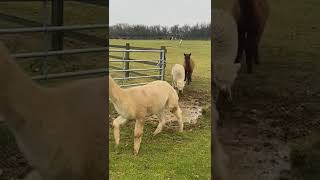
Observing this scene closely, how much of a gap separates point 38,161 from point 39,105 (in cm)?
30

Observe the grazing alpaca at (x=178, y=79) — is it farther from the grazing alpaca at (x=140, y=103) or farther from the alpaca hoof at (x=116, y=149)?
the alpaca hoof at (x=116, y=149)

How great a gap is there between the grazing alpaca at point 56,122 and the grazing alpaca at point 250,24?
3.17ft

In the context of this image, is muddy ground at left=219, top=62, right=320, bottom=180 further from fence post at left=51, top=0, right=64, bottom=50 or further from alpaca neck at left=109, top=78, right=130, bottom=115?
alpaca neck at left=109, top=78, right=130, bottom=115

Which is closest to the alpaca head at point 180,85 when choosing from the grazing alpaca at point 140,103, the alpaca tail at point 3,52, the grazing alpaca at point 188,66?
the grazing alpaca at point 188,66

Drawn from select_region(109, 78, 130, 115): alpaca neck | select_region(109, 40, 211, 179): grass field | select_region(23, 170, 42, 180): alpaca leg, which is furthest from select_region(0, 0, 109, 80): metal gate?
select_region(109, 78, 130, 115): alpaca neck

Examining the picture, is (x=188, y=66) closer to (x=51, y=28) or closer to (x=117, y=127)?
(x=117, y=127)

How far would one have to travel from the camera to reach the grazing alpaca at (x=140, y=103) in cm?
457

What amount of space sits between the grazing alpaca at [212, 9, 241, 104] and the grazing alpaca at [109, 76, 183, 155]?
1.55 metres

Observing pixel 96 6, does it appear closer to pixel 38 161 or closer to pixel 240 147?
pixel 38 161

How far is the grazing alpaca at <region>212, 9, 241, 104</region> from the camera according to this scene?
2.95 meters

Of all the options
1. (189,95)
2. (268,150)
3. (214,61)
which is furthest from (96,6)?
(189,95)

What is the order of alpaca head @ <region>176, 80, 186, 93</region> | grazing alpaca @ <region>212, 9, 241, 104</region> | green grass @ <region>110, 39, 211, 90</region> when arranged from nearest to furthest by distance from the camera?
grazing alpaca @ <region>212, 9, 241, 104</region> < alpaca head @ <region>176, 80, 186, 93</region> < green grass @ <region>110, 39, 211, 90</region>

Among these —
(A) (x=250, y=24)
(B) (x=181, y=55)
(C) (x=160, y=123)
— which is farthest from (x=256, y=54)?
(B) (x=181, y=55)

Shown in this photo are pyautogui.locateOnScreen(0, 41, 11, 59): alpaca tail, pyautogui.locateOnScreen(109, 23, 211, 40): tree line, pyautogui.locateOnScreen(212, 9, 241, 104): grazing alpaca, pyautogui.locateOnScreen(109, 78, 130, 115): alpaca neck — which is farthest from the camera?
pyautogui.locateOnScreen(109, 23, 211, 40): tree line
